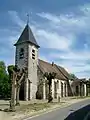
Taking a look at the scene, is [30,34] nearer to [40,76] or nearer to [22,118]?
[40,76]

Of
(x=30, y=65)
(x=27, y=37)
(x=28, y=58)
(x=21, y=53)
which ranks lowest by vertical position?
(x=30, y=65)

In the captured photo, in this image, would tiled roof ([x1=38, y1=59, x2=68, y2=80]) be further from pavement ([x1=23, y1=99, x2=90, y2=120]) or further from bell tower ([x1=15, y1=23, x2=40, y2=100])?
pavement ([x1=23, y1=99, x2=90, y2=120])

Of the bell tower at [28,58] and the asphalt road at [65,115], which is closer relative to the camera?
the asphalt road at [65,115]

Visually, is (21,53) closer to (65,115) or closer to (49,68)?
(49,68)

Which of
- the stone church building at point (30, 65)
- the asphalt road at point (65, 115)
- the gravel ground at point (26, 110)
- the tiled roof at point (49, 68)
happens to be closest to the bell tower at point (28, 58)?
the stone church building at point (30, 65)

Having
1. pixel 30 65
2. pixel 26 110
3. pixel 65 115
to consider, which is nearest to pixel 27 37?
pixel 30 65

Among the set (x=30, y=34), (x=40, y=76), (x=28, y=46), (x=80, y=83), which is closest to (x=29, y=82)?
(x=40, y=76)

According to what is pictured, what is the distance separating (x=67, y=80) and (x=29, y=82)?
62.4 feet

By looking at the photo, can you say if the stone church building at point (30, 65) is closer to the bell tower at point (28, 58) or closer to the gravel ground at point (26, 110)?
the bell tower at point (28, 58)

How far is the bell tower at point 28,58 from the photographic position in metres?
41.6

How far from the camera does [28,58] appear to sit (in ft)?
139

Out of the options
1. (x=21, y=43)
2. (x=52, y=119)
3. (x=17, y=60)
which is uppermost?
(x=21, y=43)

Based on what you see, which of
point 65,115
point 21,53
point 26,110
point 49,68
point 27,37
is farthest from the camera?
point 49,68

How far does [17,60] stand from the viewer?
143ft
